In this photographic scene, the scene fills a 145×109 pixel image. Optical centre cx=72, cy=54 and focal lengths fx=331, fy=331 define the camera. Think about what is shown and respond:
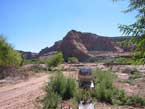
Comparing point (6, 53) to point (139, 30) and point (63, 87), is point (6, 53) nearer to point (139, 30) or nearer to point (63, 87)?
point (63, 87)

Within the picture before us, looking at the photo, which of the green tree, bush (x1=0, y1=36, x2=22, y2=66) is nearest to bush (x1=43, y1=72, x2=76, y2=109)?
the green tree

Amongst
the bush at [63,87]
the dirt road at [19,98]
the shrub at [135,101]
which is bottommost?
the shrub at [135,101]

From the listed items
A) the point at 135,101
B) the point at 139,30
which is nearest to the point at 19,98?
the point at 135,101

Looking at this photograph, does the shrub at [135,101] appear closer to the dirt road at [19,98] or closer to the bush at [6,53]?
the dirt road at [19,98]

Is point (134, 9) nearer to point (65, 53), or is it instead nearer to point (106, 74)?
point (106, 74)

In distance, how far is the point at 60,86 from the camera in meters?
17.4

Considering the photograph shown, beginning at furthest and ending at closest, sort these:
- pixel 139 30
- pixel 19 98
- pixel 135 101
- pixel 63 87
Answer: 1. pixel 19 98
2. pixel 63 87
3. pixel 135 101
4. pixel 139 30

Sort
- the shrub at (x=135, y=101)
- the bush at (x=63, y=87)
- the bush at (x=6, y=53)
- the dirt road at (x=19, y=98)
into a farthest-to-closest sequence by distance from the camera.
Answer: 1. the bush at (x=6, y=53)
2. the bush at (x=63, y=87)
3. the shrub at (x=135, y=101)
4. the dirt road at (x=19, y=98)

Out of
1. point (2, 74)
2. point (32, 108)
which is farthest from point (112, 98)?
point (2, 74)

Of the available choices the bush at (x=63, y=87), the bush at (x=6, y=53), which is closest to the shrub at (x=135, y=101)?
the bush at (x=63, y=87)

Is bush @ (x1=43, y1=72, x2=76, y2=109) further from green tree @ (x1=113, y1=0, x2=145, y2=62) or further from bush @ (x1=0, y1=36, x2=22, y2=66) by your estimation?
bush @ (x1=0, y1=36, x2=22, y2=66)

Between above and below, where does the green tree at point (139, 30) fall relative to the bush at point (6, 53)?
below

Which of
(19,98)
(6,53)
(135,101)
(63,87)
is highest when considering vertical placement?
(6,53)

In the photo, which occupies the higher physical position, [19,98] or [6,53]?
[6,53]
